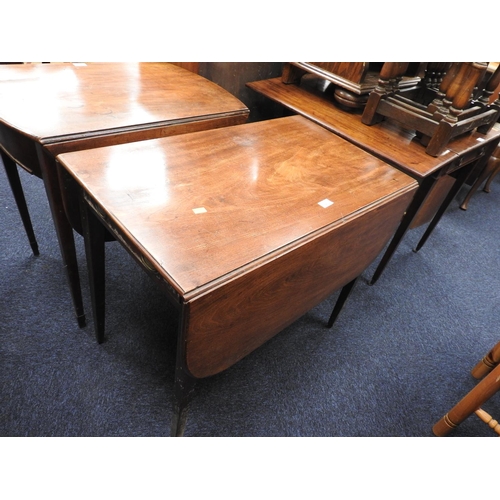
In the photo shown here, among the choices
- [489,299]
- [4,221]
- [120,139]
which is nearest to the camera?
[120,139]

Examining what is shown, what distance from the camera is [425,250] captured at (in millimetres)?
1927

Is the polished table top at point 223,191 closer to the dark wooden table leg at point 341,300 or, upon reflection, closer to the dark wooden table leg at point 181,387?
the dark wooden table leg at point 181,387

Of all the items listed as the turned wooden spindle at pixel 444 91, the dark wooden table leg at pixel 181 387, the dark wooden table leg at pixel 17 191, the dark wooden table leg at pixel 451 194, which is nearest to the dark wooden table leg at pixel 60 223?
the dark wooden table leg at pixel 17 191

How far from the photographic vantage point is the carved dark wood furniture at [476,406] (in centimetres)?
99

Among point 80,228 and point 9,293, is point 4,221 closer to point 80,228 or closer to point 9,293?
point 9,293

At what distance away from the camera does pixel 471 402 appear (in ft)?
3.39

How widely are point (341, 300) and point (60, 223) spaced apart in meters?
0.97

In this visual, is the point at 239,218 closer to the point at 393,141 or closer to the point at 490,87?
the point at 393,141

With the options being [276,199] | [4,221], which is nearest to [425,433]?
[276,199]

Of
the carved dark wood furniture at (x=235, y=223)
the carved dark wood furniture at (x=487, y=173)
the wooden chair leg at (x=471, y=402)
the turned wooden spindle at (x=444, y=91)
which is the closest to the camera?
the carved dark wood furniture at (x=235, y=223)

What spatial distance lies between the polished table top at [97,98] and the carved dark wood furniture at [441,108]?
1.67 ft

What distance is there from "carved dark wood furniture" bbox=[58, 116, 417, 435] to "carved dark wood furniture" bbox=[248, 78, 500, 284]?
153 mm

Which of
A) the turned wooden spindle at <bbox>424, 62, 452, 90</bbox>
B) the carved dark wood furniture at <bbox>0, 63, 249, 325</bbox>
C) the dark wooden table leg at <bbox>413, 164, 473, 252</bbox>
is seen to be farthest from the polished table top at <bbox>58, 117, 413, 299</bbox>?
the dark wooden table leg at <bbox>413, 164, 473, 252</bbox>

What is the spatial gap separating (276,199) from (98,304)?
67 cm
